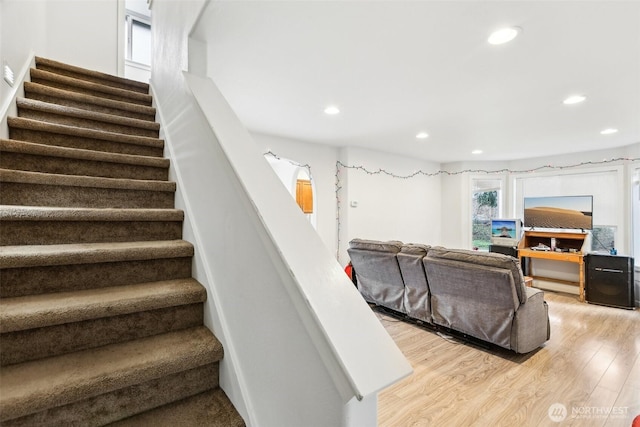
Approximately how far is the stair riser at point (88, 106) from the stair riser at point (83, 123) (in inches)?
10.5

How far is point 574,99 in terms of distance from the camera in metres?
3.02

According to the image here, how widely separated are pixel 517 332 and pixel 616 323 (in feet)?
6.75

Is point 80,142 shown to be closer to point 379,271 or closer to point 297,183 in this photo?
point 379,271

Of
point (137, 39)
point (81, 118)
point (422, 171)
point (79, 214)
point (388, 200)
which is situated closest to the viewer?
point (79, 214)

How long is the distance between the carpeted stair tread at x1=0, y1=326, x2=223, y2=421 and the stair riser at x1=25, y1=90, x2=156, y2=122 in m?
2.08

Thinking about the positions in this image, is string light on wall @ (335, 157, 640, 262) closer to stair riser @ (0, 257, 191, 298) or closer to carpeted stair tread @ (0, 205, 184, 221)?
carpeted stair tread @ (0, 205, 184, 221)

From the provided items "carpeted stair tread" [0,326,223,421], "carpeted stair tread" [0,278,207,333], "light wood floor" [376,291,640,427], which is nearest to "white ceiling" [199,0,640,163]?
"carpeted stair tread" [0,278,207,333]

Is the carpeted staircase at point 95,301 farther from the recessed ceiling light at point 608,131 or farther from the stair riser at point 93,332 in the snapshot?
the recessed ceiling light at point 608,131

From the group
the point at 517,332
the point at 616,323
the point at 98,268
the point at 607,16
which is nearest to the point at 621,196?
the point at 616,323

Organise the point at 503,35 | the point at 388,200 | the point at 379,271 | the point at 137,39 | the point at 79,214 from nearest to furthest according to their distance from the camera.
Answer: the point at 79,214 < the point at 503,35 < the point at 379,271 < the point at 137,39 < the point at 388,200

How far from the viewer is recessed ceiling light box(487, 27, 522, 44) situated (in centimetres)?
191

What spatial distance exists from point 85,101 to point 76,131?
629 millimetres

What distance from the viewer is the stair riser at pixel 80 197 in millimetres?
1504

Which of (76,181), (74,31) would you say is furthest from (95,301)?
(74,31)
